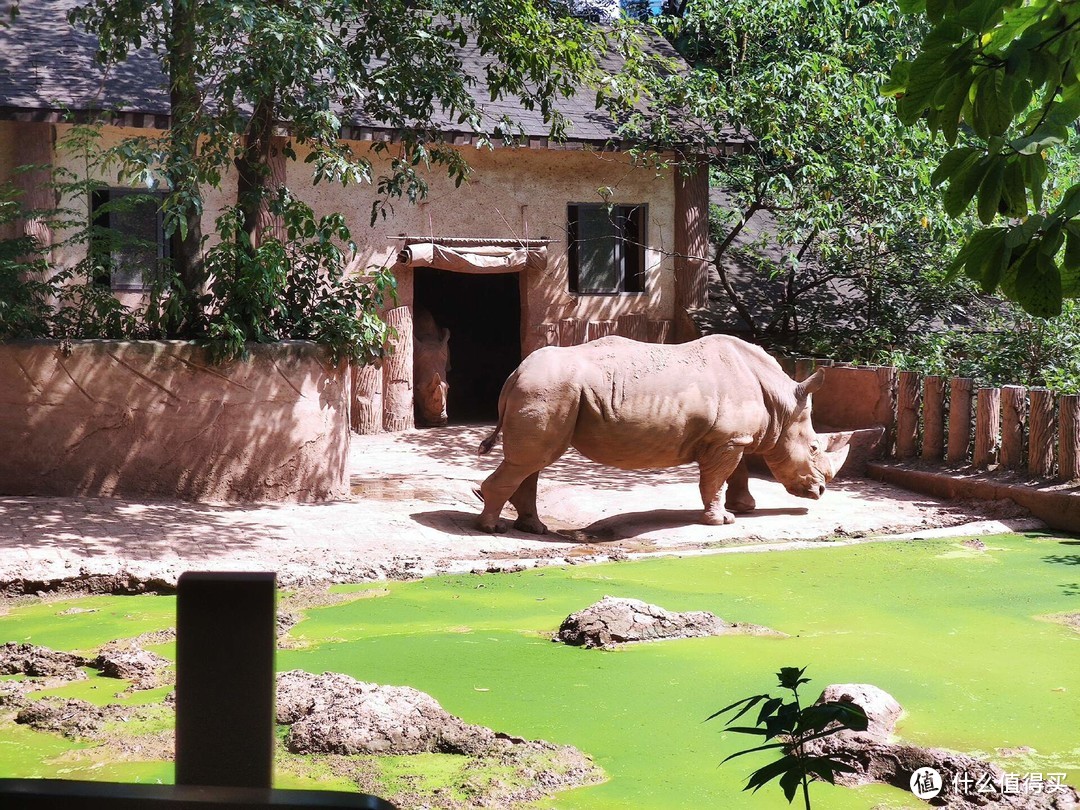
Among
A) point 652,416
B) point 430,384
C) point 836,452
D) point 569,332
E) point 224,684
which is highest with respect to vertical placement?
point 224,684

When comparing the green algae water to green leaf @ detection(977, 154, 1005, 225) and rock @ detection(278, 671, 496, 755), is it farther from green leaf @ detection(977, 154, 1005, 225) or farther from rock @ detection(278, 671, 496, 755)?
green leaf @ detection(977, 154, 1005, 225)

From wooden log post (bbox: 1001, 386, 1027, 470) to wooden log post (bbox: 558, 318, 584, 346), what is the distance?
5.88 meters

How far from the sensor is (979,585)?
8711 mm

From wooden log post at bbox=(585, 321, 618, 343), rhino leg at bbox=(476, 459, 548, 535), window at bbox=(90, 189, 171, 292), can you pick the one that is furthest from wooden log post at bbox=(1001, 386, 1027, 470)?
window at bbox=(90, 189, 171, 292)

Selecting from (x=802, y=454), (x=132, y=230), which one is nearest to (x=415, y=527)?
(x=802, y=454)

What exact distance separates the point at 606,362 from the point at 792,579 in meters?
2.53

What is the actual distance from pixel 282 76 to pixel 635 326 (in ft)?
25.8

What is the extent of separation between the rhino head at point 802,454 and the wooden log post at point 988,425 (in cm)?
171

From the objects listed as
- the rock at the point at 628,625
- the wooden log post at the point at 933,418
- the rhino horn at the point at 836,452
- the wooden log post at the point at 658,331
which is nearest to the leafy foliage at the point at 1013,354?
the wooden log post at the point at 933,418

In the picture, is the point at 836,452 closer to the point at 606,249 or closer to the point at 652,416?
Result: the point at 652,416

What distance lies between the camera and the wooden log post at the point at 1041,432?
1117 centimetres

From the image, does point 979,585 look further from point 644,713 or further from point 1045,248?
point 1045,248

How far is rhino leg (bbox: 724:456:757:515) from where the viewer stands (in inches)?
446

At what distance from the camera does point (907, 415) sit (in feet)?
42.1
